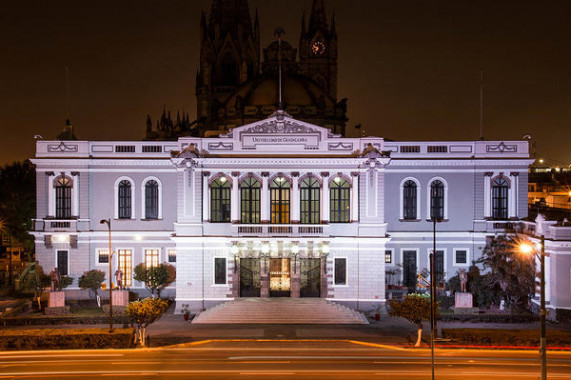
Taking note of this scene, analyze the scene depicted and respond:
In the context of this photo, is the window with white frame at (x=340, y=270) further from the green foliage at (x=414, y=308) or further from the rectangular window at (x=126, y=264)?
the rectangular window at (x=126, y=264)

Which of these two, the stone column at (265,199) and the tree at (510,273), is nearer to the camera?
the tree at (510,273)

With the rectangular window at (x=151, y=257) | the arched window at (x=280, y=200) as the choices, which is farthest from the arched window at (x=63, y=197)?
the arched window at (x=280, y=200)

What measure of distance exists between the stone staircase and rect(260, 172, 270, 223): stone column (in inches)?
257

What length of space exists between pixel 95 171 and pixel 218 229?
12.2m

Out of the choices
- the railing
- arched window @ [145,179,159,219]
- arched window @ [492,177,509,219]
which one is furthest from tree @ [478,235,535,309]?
arched window @ [145,179,159,219]

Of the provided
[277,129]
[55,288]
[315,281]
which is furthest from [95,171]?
[315,281]

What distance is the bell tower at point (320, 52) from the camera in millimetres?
84625

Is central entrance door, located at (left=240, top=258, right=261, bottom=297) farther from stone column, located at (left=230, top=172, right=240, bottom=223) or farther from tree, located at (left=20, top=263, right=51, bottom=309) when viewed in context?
tree, located at (left=20, top=263, right=51, bottom=309)

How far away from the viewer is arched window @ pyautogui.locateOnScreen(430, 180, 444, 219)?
47.3 m

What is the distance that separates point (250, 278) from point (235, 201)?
20.8 feet

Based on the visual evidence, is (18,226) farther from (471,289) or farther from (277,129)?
(471,289)

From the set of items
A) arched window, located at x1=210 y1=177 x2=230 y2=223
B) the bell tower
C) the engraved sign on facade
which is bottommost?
arched window, located at x1=210 y1=177 x2=230 y2=223

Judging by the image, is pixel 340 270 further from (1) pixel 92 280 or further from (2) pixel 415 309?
(1) pixel 92 280

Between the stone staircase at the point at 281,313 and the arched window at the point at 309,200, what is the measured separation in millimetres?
6444
